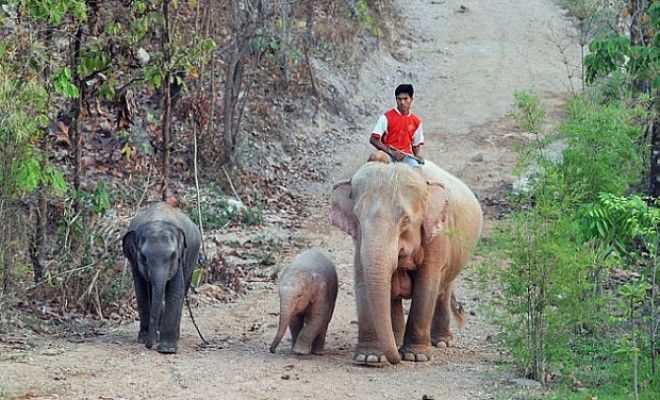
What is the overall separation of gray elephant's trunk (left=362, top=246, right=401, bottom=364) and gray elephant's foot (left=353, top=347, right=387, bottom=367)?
0.26 m

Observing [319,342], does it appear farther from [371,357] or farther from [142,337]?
[142,337]

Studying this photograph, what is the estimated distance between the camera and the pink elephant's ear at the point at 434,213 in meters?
11.6

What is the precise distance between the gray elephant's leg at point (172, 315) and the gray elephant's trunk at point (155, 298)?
0.11 metres

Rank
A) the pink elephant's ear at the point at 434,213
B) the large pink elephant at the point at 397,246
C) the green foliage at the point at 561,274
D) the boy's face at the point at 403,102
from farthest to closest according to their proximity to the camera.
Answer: the boy's face at the point at 403,102 → the pink elephant's ear at the point at 434,213 → the large pink elephant at the point at 397,246 → the green foliage at the point at 561,274

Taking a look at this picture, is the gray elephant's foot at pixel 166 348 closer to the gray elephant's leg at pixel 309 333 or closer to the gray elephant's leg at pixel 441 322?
the gray elephant's leg at pixel 309 333

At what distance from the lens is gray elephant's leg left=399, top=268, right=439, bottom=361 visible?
11711mm

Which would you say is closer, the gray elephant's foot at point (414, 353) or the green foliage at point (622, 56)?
the gray elephant's foot at point (414, 353)

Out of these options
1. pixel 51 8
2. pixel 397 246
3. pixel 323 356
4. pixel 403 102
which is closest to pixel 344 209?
pixel 397 246

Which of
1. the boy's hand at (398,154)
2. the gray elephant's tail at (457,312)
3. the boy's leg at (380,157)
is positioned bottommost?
the gray elephant's tail at (457,312)

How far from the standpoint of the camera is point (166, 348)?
11.6 meters

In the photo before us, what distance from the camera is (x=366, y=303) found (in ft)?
37.8

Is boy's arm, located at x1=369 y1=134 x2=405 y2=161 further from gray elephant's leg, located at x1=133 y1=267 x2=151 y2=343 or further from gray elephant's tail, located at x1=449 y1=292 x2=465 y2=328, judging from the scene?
gray elephant's leg, located at x1=133 y1=267 x2=151 y2=343

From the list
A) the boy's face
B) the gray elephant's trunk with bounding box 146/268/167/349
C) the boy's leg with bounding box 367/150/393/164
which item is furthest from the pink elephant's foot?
the boy's face

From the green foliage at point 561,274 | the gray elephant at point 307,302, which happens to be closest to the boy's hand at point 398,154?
the gray elephant at point 307,302
